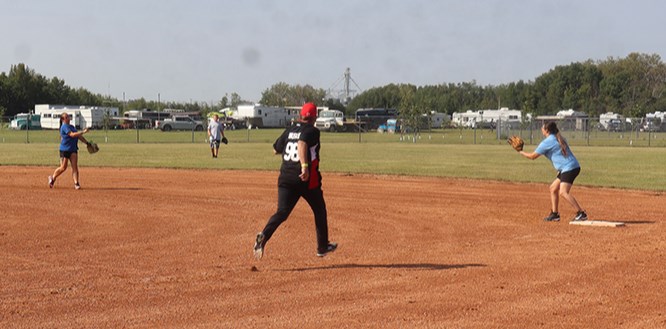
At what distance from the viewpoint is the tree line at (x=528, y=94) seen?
345 ft

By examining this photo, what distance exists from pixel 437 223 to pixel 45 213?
6.99m

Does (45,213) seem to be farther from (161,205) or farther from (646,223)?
(646,223)

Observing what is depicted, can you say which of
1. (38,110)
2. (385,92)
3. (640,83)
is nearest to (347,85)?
(385,92)

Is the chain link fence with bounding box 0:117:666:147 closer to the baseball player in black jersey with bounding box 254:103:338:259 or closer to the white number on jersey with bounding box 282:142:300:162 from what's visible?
the baseball player in black jersey with bounding box 254:103:338:259

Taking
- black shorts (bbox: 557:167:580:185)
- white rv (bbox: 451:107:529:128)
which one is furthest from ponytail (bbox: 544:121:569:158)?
white rv (bbox: 451:107:529:128)

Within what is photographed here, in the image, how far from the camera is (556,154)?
1438 cm

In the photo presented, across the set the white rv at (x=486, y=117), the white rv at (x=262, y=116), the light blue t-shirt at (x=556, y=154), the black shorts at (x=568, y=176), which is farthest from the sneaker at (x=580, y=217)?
the white rv at (x=486, y=117)

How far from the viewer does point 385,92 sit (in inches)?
5753

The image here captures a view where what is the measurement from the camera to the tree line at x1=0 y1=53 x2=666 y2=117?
105188mm

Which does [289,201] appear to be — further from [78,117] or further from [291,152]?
[78,117]

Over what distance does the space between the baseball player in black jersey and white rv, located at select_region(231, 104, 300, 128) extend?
77.3m

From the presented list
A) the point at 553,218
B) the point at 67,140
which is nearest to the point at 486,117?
the point at 67,140

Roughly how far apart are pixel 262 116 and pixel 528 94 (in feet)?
177

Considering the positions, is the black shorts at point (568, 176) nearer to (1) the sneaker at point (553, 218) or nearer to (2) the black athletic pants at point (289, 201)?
(1) the sneaker at point (553, 218)
